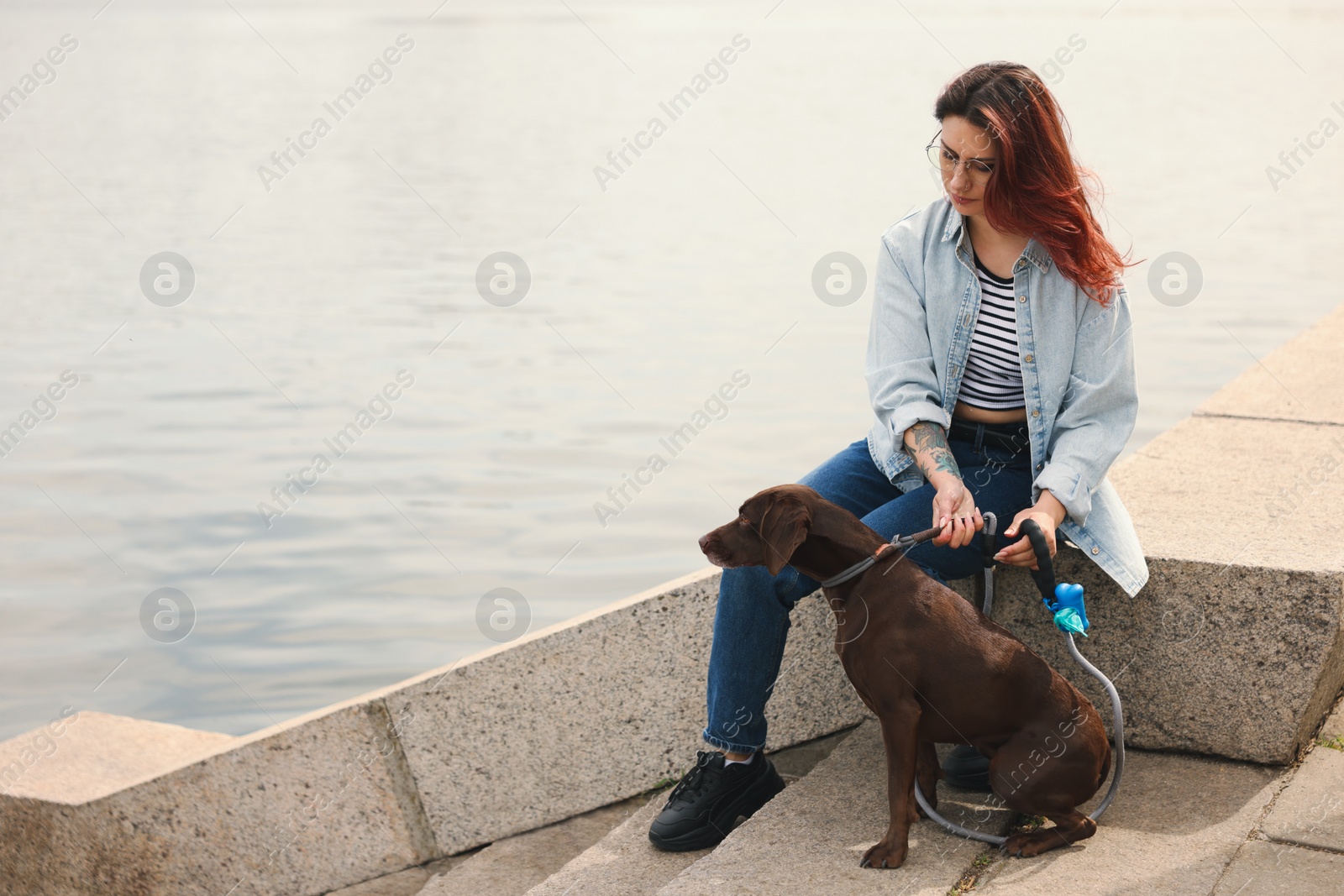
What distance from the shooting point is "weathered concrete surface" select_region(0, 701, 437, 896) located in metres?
4.44

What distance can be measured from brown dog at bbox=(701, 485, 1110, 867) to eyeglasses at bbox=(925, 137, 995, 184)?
0.96m

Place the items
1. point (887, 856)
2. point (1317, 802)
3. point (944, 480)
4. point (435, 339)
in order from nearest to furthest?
1. point (887, 856)
2. point (1317, 802)
3. point (944, 480)
4. point (435, 339)

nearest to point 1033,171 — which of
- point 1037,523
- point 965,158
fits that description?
point 965,158

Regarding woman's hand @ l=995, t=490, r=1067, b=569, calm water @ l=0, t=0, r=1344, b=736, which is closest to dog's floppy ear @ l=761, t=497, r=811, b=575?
woman's hand @ l=995, t=490, r=1067, b=569

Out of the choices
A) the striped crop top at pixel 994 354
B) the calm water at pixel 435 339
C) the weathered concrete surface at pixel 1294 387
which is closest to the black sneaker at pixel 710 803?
the striped crop top at pixel 994 354

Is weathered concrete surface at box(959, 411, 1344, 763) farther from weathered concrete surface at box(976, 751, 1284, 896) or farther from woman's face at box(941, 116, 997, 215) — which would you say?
woman's face at box(941, 116, 997, 215)

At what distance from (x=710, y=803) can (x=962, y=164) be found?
1.79 metres

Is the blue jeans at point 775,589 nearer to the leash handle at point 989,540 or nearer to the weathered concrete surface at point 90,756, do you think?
the leash handle at point 989,540

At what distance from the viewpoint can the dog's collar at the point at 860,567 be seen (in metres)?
3.04

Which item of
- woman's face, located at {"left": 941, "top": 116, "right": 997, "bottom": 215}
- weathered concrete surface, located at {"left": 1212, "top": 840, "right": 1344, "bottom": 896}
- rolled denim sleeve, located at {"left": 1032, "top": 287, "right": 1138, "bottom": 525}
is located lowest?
weathered concrete surface, located at {"left": 1212, "top": 840, "right": 1344, "bottom": 896}

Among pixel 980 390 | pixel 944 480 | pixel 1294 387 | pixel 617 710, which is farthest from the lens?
pixel 1294 387

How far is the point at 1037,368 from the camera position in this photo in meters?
3.38

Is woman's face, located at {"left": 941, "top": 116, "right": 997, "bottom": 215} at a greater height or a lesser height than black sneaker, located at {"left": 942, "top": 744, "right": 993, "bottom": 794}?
greater

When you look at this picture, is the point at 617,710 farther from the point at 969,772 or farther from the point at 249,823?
the point at 249,823
